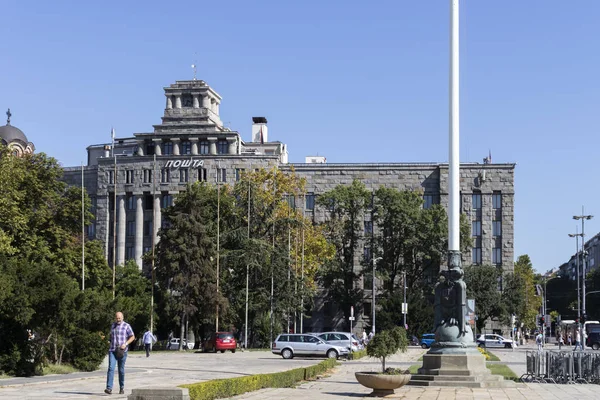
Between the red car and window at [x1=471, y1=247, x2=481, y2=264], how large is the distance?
4868 cm

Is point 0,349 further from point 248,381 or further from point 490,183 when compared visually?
point 490,183

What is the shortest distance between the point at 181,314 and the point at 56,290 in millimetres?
45550

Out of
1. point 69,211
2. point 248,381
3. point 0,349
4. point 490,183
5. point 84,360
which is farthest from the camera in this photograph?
point 490,183

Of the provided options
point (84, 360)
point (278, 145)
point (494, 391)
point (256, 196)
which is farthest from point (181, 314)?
point (278, 145)

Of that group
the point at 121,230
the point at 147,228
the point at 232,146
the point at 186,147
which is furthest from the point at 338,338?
the point at 121,230

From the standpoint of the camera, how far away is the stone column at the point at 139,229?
11125 cm

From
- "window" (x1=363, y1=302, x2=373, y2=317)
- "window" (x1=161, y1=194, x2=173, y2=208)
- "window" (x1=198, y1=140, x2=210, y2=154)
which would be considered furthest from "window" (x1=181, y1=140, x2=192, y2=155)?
"window" (x1=363, y1=302, x2=373, y2=317)

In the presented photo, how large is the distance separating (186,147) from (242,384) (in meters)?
89.4

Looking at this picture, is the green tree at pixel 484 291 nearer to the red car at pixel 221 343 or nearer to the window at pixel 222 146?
the window at pixel 222 146

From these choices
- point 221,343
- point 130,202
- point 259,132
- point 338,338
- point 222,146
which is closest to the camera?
point 338,338

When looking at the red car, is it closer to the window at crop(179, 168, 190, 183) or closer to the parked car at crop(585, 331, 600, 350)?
the parked car at crop(585, 331, 600, 350)

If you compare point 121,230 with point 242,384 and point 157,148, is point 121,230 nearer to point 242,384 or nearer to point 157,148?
point 157,148

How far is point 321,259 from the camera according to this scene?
90062mm

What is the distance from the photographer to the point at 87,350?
108ft
